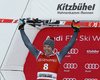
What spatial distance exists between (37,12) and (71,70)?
191 centimetres

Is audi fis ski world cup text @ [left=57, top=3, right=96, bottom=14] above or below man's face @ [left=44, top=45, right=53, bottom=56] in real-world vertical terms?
above

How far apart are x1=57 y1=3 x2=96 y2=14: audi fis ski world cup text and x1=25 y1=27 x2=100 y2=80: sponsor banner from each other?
2.38 feet

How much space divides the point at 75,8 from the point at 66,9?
9.2 inches

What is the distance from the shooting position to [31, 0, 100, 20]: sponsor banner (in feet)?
20.1

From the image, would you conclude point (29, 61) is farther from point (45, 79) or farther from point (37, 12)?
point (45, 79)

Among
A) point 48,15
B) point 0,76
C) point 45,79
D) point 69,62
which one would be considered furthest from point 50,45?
point 0,76

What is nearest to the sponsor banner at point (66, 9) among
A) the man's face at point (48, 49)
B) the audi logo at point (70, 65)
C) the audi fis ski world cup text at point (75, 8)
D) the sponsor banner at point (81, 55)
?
the audi fis ski world cup text at point (75, 8)

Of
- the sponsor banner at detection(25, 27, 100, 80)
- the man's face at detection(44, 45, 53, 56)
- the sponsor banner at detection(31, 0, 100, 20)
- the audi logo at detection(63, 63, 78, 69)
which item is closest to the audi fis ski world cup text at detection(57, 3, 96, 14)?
the sponsor banner at detection(31, 0, 100, 20)

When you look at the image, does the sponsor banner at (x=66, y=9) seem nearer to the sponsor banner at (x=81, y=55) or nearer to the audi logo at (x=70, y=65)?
the sponsor banner at (x=81, y=55)

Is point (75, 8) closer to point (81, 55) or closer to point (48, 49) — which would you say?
point (81, 55)

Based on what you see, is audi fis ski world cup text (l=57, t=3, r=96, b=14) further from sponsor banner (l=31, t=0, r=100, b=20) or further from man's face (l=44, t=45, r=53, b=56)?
man's face (l=44, t=45, r=53, b=56)

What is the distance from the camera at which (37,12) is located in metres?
6.25

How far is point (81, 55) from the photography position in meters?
6.77

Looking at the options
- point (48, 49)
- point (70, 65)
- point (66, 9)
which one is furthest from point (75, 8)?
point (48, 49)
